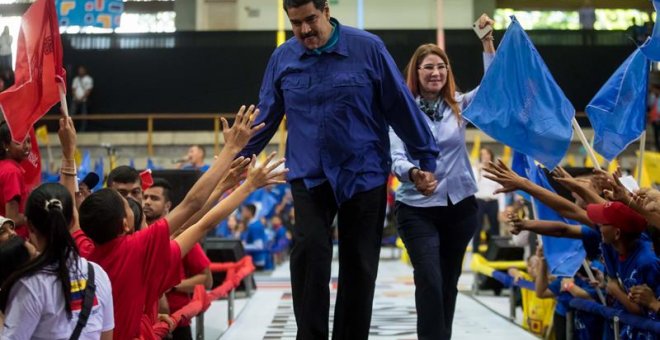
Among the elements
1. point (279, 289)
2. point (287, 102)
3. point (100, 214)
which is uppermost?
point (287, 102)

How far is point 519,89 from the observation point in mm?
5664

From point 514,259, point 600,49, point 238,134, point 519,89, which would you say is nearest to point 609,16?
point 600,49

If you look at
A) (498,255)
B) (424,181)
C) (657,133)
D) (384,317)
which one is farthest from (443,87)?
(657,133)

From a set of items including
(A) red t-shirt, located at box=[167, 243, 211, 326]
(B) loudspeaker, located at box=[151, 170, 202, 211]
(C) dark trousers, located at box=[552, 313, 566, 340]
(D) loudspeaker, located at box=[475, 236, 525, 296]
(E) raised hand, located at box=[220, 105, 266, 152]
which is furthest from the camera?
(D) loudspeaker, located at box=[475, 236, 525, 296]

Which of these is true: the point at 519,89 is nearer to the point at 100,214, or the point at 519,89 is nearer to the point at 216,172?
the point at 216,172

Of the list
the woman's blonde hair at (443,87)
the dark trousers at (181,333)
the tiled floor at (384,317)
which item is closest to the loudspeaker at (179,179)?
the tiled floor at (384,317)

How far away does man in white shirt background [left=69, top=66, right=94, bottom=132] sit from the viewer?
24953 mm

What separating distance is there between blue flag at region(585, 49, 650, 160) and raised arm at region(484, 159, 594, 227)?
0.53 meters

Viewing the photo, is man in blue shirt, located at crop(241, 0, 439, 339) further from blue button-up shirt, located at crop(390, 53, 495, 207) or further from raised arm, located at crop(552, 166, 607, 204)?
raised arm, located at crop(552, 166, 607, 204)

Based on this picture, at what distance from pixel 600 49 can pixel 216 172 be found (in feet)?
73.6

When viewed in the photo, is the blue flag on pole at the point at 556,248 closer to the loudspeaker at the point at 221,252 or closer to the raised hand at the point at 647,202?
the raised hand at the point at 647,202

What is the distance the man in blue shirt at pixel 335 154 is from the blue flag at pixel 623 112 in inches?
77.2

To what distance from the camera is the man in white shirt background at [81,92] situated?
2495 cm

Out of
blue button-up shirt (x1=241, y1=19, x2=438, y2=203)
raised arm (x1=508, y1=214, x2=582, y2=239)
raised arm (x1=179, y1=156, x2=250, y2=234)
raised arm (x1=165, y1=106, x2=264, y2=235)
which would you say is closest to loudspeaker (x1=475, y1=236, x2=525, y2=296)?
raised arm (x1=508, y1=214, x2=582, y2=239)
